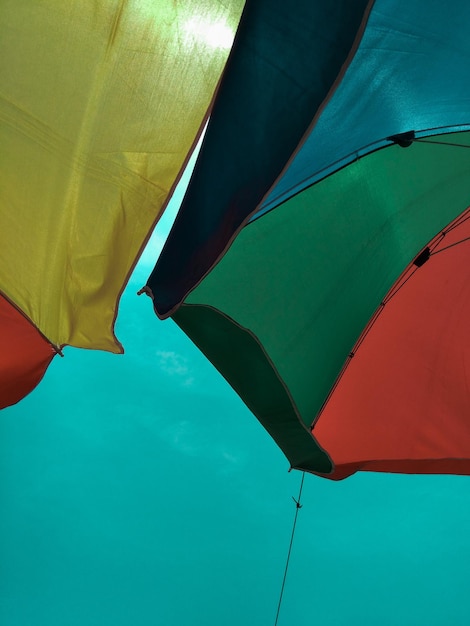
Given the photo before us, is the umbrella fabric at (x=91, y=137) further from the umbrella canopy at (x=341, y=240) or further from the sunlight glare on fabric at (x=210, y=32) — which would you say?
the umbrella canopy at (x=341, y=240)

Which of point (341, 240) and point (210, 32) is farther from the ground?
point (210, 32)

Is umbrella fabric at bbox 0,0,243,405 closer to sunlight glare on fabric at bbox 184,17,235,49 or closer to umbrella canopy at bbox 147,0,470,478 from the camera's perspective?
sunlight glare on fabric at bbox 184,17,235,49

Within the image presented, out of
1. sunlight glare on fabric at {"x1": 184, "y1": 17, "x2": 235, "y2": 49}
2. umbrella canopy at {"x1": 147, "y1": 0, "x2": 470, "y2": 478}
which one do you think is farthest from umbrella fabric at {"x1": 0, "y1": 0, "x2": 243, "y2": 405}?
umbrella canopy at {"x1": 147, "y1": 0, "x2": 470, "y2": 478}

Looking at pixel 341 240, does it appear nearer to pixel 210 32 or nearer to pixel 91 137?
pixel 210 32

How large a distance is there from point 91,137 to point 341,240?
1.32 metres

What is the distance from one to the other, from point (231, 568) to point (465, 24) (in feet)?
29.1

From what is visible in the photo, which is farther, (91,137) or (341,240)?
(341,240)

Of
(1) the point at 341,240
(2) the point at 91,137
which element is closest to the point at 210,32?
(2) the point at 91,137

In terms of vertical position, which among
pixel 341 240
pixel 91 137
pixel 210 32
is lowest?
pixel 341 240

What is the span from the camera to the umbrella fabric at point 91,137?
7.68 ft

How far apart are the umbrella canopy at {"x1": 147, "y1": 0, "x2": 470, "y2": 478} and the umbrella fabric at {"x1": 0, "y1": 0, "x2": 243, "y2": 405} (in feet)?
0.49

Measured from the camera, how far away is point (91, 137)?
2.42 m

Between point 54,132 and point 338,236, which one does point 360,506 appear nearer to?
point 338,236

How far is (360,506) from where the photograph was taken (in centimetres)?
996
